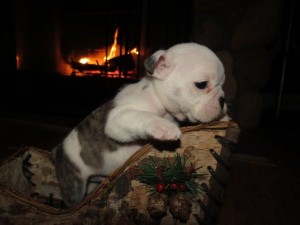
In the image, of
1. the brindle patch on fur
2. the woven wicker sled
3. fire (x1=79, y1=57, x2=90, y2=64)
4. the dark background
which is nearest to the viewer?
the woven wicker sled

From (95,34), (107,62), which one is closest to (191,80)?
(107,62)

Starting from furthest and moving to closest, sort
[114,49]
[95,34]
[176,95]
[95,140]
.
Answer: [95,34]
[114,49]
[95,140]
[176,95]

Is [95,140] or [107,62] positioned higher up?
[107,62]

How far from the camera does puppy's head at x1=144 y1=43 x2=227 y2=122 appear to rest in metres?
1.26

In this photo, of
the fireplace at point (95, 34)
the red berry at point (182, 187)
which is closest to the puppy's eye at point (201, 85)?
the red berry at point (182, 187)

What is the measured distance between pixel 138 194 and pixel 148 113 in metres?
0.34

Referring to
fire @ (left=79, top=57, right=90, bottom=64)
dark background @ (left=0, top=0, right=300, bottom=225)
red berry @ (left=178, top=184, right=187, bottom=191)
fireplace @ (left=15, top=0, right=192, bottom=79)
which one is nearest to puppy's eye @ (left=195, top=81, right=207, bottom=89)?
red berry @ (left=178, top=184, right=187, bottom=191)

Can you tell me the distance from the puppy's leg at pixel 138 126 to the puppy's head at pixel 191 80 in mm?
158

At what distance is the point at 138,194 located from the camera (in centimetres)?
108

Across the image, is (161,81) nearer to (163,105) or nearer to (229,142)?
(163,105)

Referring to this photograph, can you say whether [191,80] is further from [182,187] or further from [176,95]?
[182,187]

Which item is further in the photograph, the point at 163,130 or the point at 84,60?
the point at 84,60

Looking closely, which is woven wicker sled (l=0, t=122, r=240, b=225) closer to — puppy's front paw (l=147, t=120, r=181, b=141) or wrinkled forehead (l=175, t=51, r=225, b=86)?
puppy's front paw (l=147, t=120, r=181, b=141)

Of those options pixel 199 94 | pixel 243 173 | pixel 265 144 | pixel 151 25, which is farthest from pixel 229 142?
pixel 151 25
